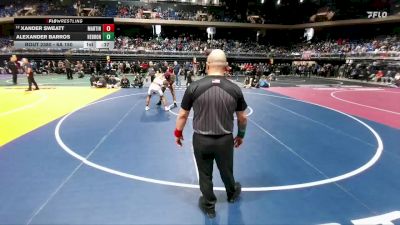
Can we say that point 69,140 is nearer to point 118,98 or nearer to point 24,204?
point 24,204

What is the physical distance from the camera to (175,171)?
5.90m

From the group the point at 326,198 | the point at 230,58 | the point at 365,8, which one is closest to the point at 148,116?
the point at 326,198

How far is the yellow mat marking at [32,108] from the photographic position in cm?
903

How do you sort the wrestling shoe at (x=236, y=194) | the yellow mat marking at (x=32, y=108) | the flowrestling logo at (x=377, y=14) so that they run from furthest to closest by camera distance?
the flowrestling logo at (x=377, y=14) < the yellow mat marking at (x=32, y=108) < the wrestling shoe at (x=236, y=194)

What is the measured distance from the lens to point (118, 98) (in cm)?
1550

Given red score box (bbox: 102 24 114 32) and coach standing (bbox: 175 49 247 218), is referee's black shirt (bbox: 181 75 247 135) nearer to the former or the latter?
coach standing (bbox: 175 49 247 218)

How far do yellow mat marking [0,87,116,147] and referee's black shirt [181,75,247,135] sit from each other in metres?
5.82

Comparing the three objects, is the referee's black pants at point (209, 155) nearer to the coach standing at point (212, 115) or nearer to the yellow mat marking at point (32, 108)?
the coach standing at point (212, 115)

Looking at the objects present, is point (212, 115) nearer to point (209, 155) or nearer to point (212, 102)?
point (212, 102)

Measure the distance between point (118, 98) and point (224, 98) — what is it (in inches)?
482

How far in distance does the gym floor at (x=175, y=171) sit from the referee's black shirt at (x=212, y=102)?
3.99ft

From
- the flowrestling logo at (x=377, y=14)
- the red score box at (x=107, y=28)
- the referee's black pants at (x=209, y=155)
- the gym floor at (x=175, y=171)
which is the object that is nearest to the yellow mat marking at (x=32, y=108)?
the gym floor at (x=175, y=171)

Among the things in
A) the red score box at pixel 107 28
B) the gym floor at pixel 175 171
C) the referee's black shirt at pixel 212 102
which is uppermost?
the red score box at pixel 107 28
